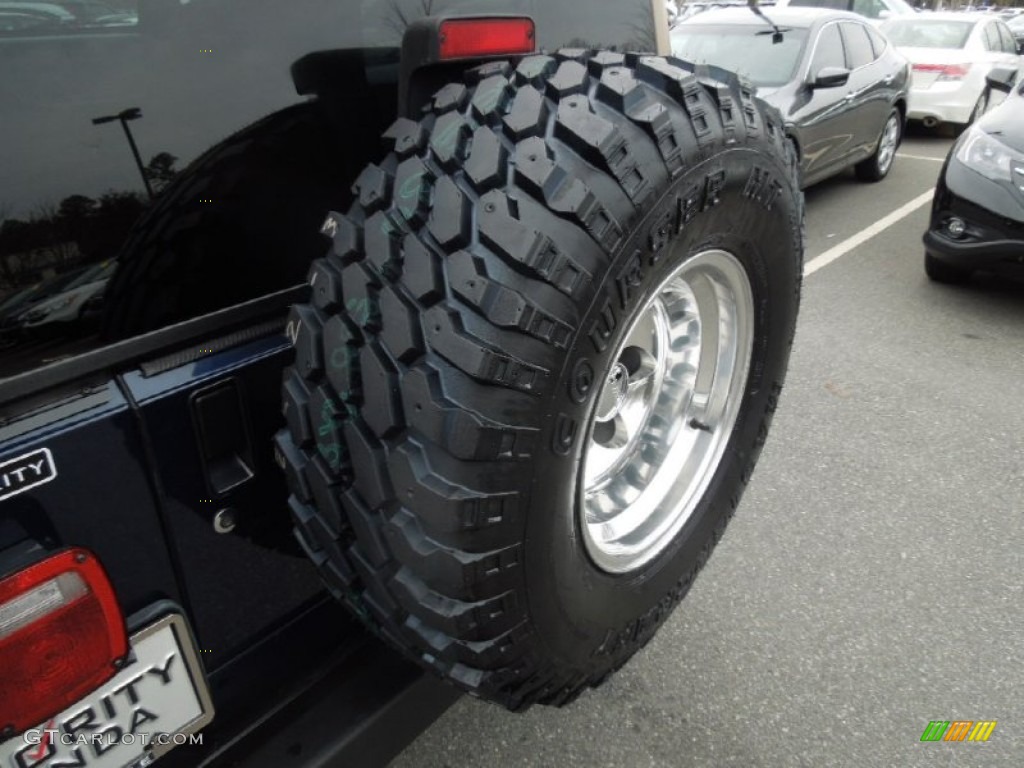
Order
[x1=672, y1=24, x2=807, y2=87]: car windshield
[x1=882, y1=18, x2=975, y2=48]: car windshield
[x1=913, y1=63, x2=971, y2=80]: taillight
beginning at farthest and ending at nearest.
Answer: [x1=882, y1=18, x2=975, y2=48]: car windshield < [x1=913, y1=63, x2=971, y2=80]: taillight < [x1=672, y1=24, x2=807, y2=87]: car windshield

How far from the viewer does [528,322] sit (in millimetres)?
1124

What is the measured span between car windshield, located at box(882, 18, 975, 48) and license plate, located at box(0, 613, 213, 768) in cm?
1219

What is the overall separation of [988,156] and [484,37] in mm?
Answer: 4552

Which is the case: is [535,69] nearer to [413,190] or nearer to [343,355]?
[413,190]

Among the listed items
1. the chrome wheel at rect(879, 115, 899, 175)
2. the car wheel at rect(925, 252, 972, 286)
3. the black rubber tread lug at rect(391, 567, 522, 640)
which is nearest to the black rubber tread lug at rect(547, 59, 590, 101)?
the black rubber tread lug at rect(391, 567, 522, 640)

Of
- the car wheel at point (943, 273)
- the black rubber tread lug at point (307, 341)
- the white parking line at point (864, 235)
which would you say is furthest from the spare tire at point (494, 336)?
the white parking line at point (864, 235)

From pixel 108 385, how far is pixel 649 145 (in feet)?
3.09

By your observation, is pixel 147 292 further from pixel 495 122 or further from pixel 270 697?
pixel 270 697

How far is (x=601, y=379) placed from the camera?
51.8 inches

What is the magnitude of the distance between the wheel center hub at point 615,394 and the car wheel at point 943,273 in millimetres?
4182

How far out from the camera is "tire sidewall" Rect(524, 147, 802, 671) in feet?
4.12

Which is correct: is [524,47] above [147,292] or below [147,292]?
above

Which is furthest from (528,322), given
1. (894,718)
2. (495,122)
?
(894,718)

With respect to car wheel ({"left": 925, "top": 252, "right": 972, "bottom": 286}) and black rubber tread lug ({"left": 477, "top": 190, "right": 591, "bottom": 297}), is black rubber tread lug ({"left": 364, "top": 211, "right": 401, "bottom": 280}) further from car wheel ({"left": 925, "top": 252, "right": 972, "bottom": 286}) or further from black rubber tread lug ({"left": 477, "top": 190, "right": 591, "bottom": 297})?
car wheel ({"left": 925, "top": 252, "right": 972, "bottom": 286})
